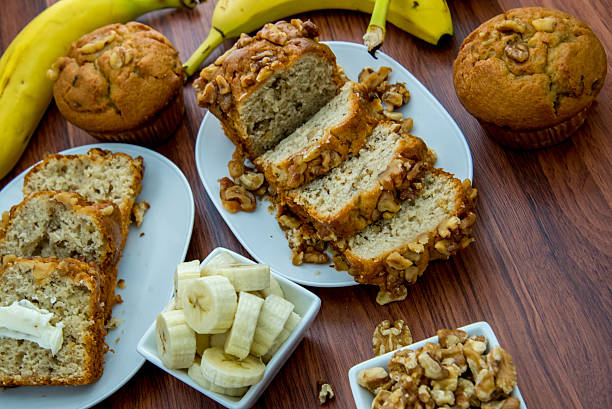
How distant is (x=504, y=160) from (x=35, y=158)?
2.15 m

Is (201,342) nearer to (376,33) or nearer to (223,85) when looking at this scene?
(223,85)

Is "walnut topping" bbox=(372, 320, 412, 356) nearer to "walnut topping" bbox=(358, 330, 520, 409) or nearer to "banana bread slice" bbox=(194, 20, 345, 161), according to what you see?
"walnut topping" bbox=(358, 330, 520, 409)

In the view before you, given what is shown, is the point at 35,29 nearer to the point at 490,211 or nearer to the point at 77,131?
the point at 77,131

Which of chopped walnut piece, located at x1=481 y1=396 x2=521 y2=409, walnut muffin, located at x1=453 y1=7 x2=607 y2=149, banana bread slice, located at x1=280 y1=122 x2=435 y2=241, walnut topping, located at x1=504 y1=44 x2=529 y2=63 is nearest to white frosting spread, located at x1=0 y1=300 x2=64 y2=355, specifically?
banana bread slice, located at x1=280 y1=122 x2=435 y2=241

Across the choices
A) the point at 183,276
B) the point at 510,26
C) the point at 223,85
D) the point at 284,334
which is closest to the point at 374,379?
the point at 284,334

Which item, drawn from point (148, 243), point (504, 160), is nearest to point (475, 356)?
point (504, 160)

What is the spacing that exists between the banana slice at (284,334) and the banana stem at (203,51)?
1.37 m

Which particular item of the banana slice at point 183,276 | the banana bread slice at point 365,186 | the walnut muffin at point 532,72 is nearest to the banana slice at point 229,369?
the banana slice at point 183,276

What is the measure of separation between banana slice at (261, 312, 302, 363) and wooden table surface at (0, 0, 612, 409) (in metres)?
0.28

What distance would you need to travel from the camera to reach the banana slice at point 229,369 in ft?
6.27

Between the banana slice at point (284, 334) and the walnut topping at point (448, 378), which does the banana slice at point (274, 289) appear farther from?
the walnut topping at point (448, 378)

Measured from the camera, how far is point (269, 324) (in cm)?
200

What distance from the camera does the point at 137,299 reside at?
2.48 m

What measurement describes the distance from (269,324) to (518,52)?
1304mm
